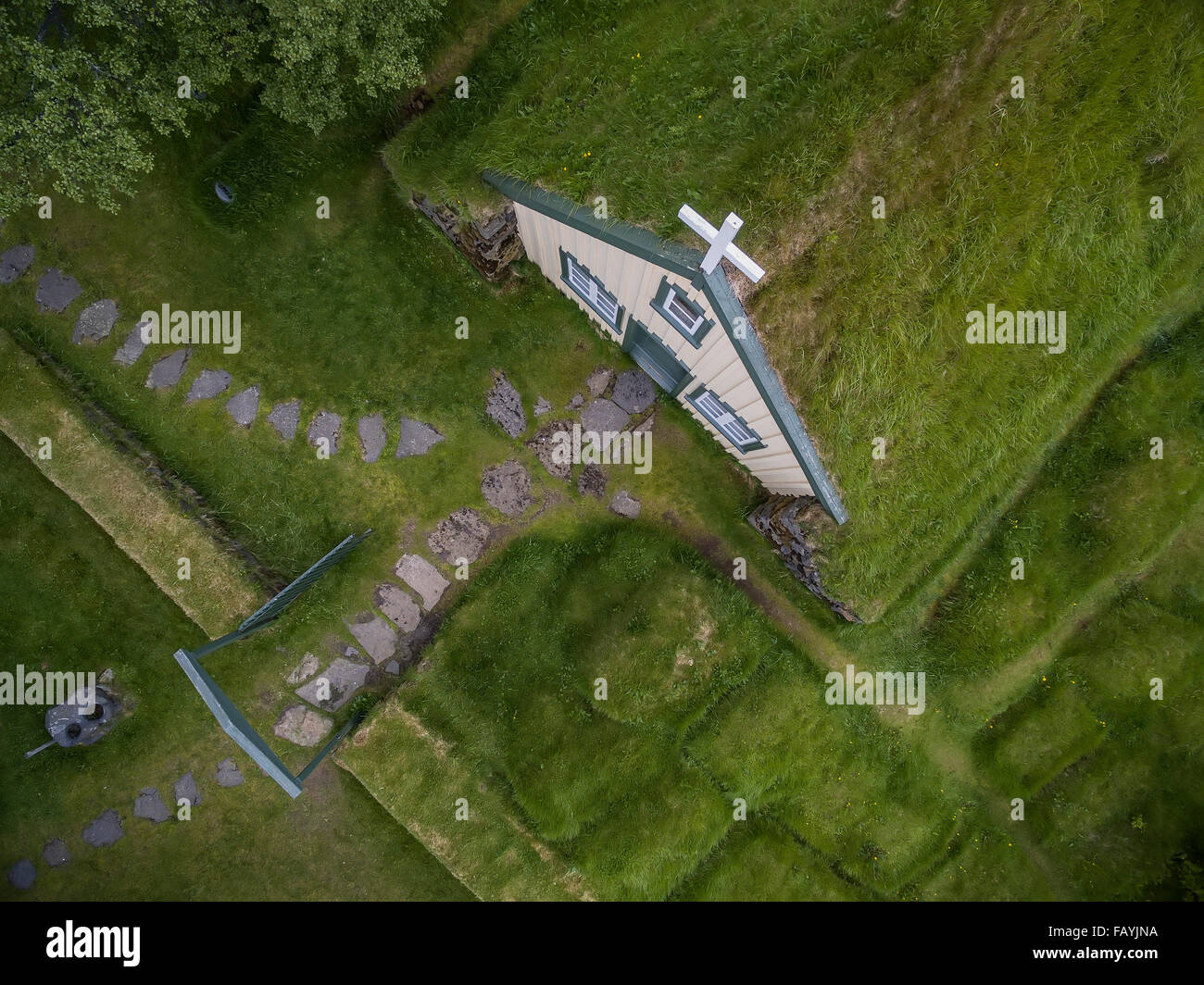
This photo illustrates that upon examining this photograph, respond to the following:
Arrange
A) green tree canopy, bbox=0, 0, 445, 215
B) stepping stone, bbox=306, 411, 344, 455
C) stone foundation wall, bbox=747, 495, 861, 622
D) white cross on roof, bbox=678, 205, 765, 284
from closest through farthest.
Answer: white cross on roof, bbox=678, 205, 765, 284, green tree canopy, bbox=0, 0, 445, 215, stone foundation wall, bbox=747, 495, 861, 622, stepping stone, bbox=306, 411, 344, 455

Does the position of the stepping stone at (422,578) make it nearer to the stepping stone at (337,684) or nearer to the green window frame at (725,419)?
the stepping stone at (337,684)

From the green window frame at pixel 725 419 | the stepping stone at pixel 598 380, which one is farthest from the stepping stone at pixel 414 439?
the green window frame at pixel 725 419

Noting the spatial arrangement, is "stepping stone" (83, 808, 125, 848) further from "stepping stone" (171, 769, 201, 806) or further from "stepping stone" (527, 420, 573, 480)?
"stepping stone" (527, 420, 573, 480)

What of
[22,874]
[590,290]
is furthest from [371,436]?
[22,874]

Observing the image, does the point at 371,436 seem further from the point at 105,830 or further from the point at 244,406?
the point at 105,830

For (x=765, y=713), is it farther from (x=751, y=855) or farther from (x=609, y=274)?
(x=609, y=274)

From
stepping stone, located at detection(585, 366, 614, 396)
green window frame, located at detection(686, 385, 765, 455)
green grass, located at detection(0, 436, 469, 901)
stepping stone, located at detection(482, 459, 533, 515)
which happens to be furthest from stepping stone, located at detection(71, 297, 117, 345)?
green window frame, located at detection(686, 385, 765, 455)
